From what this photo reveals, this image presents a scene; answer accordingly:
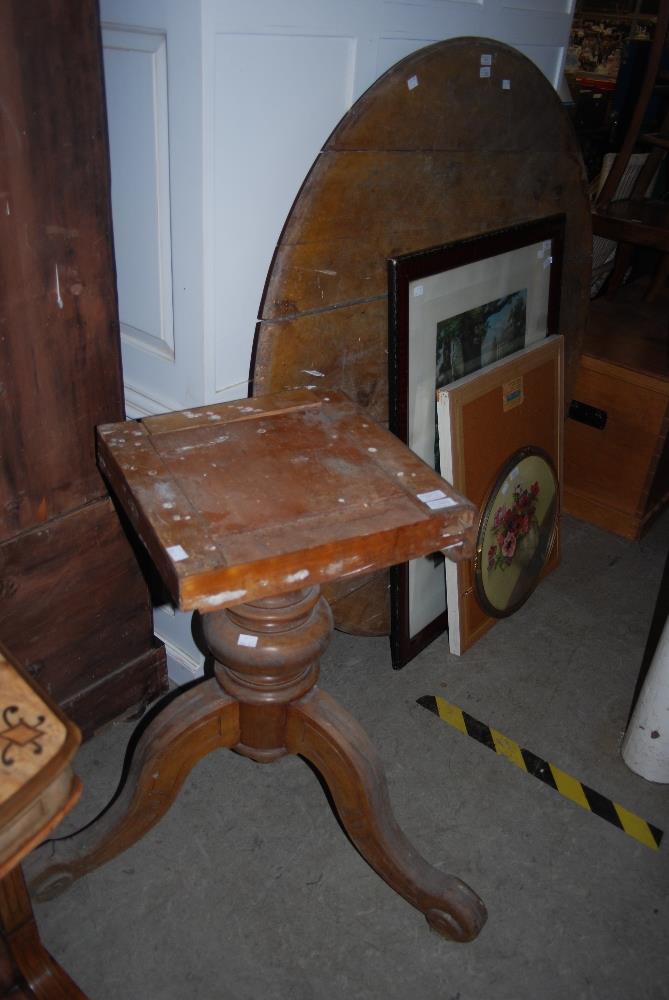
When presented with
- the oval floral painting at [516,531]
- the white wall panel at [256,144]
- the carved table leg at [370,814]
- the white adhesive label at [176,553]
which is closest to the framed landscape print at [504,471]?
the oval floral painting at [516,531]

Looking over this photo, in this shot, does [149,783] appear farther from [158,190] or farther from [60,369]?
[158,190]

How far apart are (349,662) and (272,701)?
0.78 m

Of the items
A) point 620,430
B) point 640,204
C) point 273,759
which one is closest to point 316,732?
point 273,759

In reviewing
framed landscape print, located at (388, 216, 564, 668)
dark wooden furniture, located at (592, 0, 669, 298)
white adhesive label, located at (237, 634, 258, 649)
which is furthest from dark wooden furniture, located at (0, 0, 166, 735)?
dark wooden furniture, located at (592, 0, 669, 298)

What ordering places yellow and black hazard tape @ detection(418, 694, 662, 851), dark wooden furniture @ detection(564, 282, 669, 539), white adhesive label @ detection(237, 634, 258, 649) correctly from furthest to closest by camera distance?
1. dark wooden furniture @ detection(564, 282, 669, 539)
2. yellow and black hazard tape @ detection(418, 694, 662, 851)
3. white adhesive label @ detection(237, 634, 258, 649)

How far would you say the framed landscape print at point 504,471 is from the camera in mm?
1864

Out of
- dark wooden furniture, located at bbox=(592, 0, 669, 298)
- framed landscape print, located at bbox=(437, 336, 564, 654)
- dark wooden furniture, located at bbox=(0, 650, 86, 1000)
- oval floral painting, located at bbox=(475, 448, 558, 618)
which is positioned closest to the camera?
dark wooden furniture, located at bbox=(0, 650, 86, 1000)

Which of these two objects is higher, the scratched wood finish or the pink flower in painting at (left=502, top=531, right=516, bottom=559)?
the scratched wood finish

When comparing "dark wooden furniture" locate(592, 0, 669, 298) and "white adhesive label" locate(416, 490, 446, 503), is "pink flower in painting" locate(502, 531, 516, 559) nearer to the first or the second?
"white adhesive label" locate(416, 490, 446, 503)

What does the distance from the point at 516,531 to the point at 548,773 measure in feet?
2.09

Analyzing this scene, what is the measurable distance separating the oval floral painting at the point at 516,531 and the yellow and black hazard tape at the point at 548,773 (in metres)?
0.32

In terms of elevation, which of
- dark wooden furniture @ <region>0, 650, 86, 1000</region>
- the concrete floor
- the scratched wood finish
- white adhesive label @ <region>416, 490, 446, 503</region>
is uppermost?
the scratched wood finish

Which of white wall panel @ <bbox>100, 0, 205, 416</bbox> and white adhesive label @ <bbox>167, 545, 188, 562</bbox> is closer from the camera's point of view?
white adhesive label @ <bbox>167, 545, 188, 562</bbox>

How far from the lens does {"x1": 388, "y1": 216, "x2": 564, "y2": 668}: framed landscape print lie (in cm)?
169
